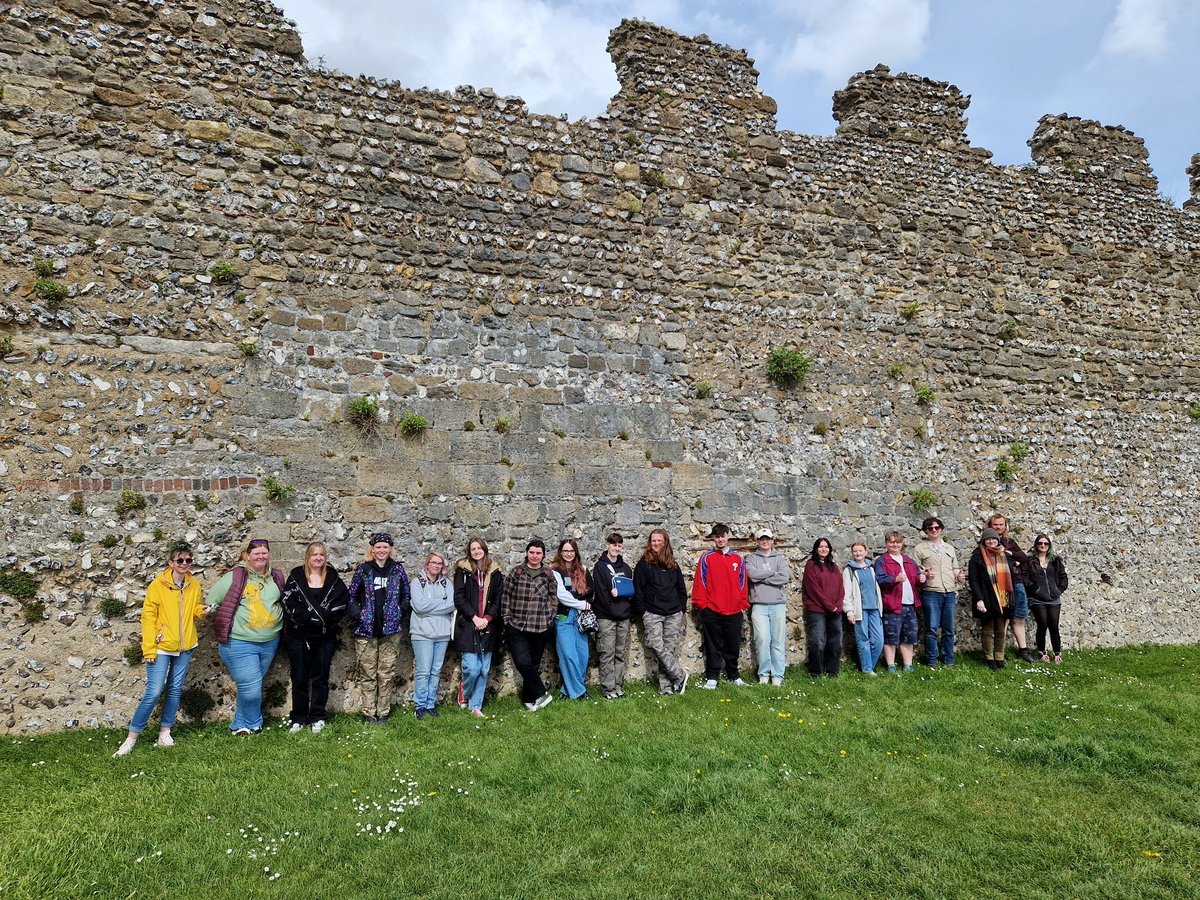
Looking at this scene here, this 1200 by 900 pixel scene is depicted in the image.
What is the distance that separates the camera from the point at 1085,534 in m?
11.1

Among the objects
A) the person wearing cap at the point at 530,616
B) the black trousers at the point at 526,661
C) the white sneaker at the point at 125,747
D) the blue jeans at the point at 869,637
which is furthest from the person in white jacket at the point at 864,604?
the white sneaker at the point at 125,747

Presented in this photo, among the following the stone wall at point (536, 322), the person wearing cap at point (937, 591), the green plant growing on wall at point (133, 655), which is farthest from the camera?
the person wearing cap at point (937, 591)

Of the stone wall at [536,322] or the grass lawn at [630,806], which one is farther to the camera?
the stone wall at [536,322]

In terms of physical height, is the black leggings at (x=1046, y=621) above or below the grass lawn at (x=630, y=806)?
above

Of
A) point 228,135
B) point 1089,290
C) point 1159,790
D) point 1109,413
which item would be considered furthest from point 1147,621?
point 228,135

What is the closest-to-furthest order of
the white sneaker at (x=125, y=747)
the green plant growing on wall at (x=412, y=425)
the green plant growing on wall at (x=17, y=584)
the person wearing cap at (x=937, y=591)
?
1. the white sneaker at (x=125, y=747)
2. the green plant growing on wall at (x=17, y=584)
3. the green plant growing on wall at (x=412, y=425)
4. the person wearing cap at (x=937, y=591)

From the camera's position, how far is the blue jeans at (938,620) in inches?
375

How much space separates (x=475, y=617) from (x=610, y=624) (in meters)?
1.51

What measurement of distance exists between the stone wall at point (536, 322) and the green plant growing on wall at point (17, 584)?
0.07 m

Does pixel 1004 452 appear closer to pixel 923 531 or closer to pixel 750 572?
pixel 923 531

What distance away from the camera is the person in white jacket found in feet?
29.9

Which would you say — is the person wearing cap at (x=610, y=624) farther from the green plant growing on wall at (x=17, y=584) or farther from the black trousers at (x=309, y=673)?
the green plant growing on wall at (x=17, y=584)

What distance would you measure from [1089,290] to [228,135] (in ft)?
40.1

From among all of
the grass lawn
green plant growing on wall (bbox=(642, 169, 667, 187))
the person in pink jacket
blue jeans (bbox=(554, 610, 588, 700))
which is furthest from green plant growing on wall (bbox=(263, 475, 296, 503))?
the person in pink jacket
